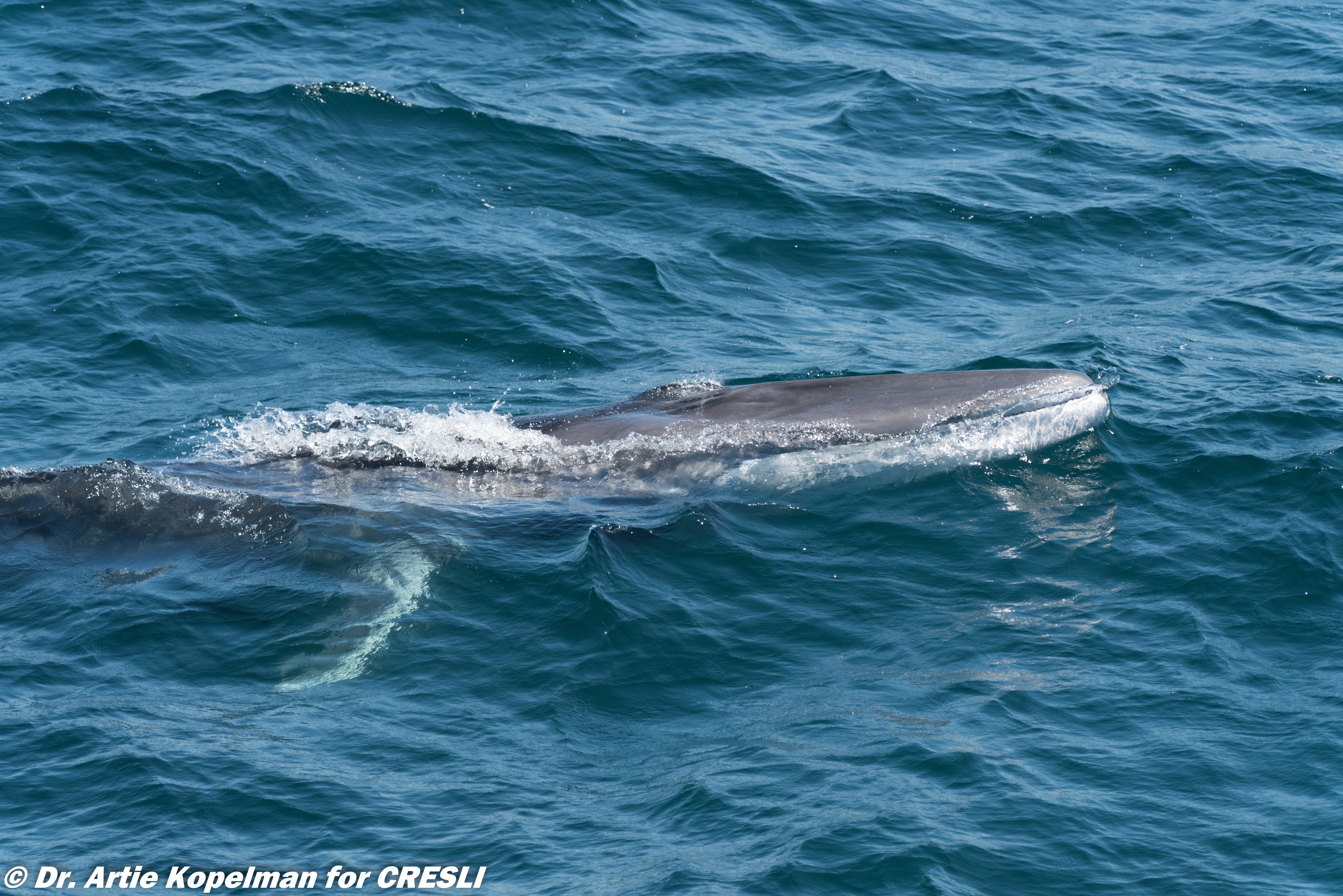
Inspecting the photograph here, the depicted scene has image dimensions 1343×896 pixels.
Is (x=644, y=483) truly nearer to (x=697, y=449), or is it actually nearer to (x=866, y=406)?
(x=697, y=449)

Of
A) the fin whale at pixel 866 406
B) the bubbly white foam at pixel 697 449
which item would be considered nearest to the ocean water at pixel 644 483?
the bubbly white foam at pixel 697 449

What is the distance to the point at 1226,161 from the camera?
86.5ft

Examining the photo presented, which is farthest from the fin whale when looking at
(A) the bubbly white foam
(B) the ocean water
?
(B) the ocean water

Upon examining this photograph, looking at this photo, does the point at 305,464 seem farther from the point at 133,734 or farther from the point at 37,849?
the point at 37,849

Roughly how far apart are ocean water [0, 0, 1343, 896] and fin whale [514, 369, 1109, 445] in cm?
42

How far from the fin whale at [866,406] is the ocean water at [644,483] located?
0.42m

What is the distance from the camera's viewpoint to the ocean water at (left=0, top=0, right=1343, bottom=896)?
9.80 metres

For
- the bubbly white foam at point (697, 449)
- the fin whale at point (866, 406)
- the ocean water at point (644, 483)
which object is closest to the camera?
the ocean water at point (644, 483)

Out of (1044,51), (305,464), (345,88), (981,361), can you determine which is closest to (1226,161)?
(1044,51)

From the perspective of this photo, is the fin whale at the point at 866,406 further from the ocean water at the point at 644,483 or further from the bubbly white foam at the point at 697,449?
the ocean water at the point at 644,483

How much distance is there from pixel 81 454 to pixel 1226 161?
2112 centimetres

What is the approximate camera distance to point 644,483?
14898 mm

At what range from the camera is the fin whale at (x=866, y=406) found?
596 inches

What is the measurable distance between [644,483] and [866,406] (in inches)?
103
